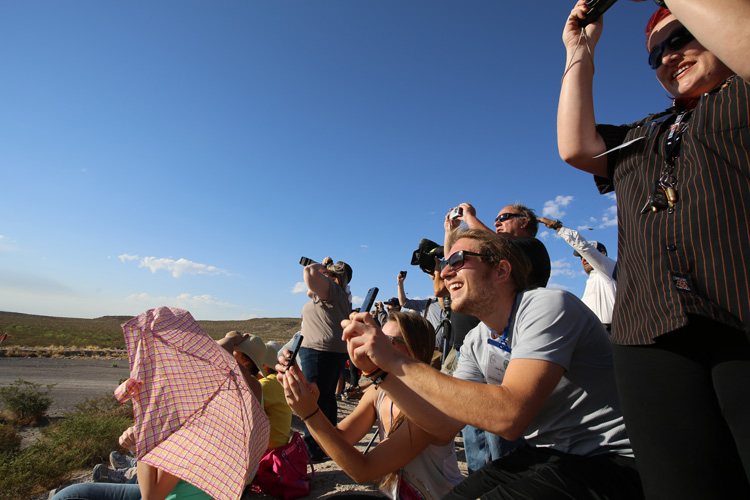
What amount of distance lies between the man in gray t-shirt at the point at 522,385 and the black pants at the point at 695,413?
15.3 inches

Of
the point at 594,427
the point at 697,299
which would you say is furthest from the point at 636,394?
the point at 594,427

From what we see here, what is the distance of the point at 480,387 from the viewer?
144 cm

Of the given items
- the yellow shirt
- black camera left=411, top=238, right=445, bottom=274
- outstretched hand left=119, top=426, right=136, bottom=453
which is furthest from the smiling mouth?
the yellow shirt

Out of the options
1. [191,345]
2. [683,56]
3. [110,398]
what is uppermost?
[683,56]

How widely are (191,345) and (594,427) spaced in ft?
6.72

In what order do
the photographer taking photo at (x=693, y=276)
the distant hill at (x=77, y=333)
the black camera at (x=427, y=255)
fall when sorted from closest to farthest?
1. the photographer taking photo at (x=693, y=276)
2. the black camera at (x=427, y=255)
3. the distant hill at (x=77, y=333)

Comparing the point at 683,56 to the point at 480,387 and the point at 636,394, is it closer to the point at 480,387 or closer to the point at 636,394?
the point at 636,394

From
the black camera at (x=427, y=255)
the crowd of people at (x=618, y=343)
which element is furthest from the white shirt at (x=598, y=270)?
the crowd of people at (x=618, y=343)

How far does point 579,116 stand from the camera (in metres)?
1.51

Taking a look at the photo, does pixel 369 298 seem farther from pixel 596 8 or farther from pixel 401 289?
pixel 401 289

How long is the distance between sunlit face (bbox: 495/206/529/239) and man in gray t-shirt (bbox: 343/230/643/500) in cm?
151

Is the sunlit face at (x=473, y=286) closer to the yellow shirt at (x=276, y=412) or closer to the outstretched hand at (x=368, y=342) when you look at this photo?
the outstretched hand at (x=368, y=342)

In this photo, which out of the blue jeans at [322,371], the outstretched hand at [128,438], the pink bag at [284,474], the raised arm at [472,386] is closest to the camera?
the raised arm at [472,386]

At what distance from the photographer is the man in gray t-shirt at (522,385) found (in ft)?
4.81
